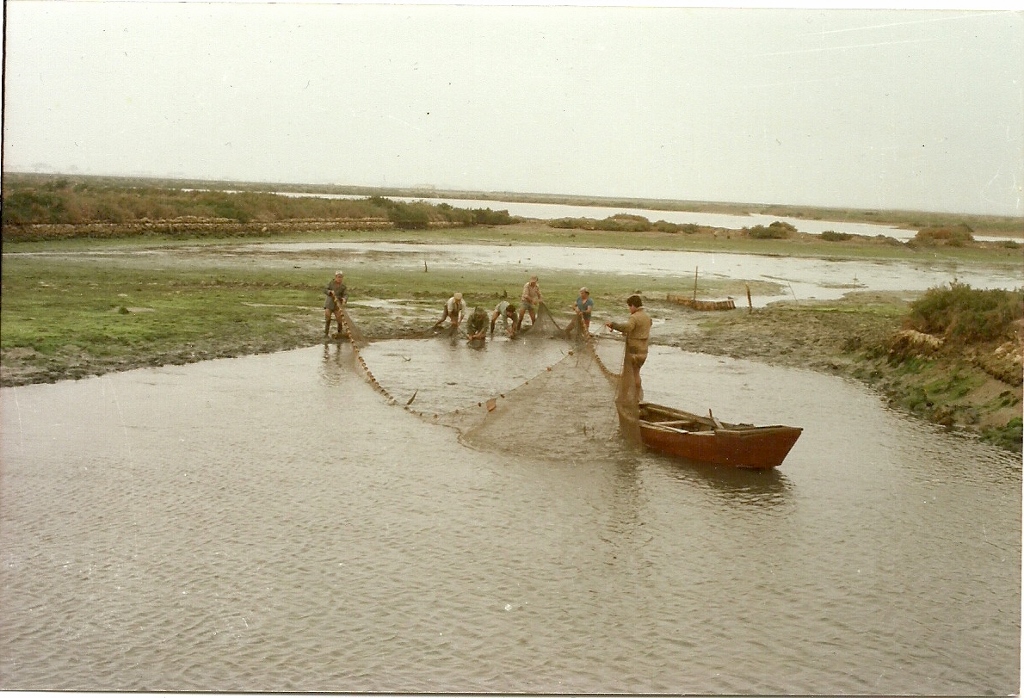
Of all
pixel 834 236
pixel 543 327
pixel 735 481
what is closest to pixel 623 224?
pixel 834 236

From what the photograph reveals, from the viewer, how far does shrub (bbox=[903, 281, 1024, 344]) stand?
1780cm

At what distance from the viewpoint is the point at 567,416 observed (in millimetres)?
14727

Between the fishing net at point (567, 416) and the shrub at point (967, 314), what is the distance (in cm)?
729

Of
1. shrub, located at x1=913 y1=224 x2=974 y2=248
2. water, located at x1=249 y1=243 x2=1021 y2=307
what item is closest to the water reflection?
shrub, located at x1=913 y1=224 x2=974 y2=248

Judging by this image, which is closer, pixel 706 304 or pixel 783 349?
pixel 783 349

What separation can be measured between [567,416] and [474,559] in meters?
3.95

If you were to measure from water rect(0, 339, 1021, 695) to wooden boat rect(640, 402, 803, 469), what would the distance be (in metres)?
0.24

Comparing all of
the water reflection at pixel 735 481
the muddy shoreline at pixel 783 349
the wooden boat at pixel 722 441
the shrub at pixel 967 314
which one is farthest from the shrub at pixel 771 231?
the water reflection at pixel 735 481

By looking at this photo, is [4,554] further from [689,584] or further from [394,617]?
[689,584]

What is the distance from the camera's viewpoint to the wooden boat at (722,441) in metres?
13.7

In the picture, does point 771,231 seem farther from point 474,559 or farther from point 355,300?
point 474,559

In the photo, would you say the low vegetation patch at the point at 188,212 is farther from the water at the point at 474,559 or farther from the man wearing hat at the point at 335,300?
the water at the point at 474,559

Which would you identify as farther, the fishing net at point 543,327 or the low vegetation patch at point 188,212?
the low vegetation patch at point 188,212

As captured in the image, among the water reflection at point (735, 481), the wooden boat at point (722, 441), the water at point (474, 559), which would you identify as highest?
the wooden boat at point (722, 441)
